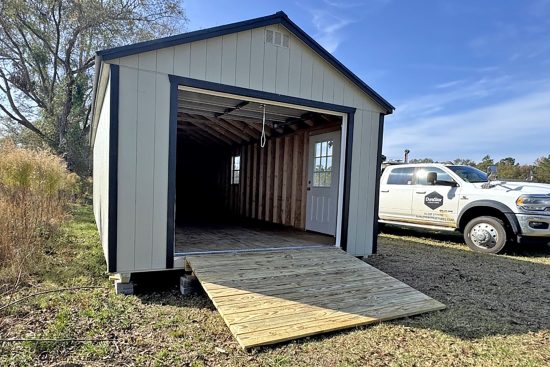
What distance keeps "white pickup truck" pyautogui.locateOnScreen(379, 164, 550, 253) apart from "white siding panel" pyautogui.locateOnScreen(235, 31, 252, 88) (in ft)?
17.3

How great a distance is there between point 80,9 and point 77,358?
1867cm

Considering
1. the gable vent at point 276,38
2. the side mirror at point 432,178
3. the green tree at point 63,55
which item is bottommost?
the side mirror at point 432,178

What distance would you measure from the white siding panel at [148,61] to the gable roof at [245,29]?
58 millimetres

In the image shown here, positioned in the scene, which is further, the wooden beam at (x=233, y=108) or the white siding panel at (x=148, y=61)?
the wooden beam at (x=233, y=108)

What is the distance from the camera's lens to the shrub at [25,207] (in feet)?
14.1

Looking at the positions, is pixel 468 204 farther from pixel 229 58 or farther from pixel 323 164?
pixel 229 58

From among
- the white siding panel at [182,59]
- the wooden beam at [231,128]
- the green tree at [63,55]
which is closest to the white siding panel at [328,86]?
the white siding panel at [182,59]

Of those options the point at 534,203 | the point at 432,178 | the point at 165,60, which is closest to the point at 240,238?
the point at 165,60

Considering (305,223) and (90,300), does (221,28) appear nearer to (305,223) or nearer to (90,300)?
(90,300)

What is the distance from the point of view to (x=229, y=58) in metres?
4.24

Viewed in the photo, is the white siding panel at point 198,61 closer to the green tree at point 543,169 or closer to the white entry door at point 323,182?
the white entry door at point 323,182

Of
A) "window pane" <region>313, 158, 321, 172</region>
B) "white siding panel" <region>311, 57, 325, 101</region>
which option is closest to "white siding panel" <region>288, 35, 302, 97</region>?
"white siding panel" <region>311, 57, 325, 101</region>

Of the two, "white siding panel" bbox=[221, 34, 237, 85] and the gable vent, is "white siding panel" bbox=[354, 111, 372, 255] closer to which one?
the gable vent

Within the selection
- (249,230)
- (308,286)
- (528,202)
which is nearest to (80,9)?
(249,230)
